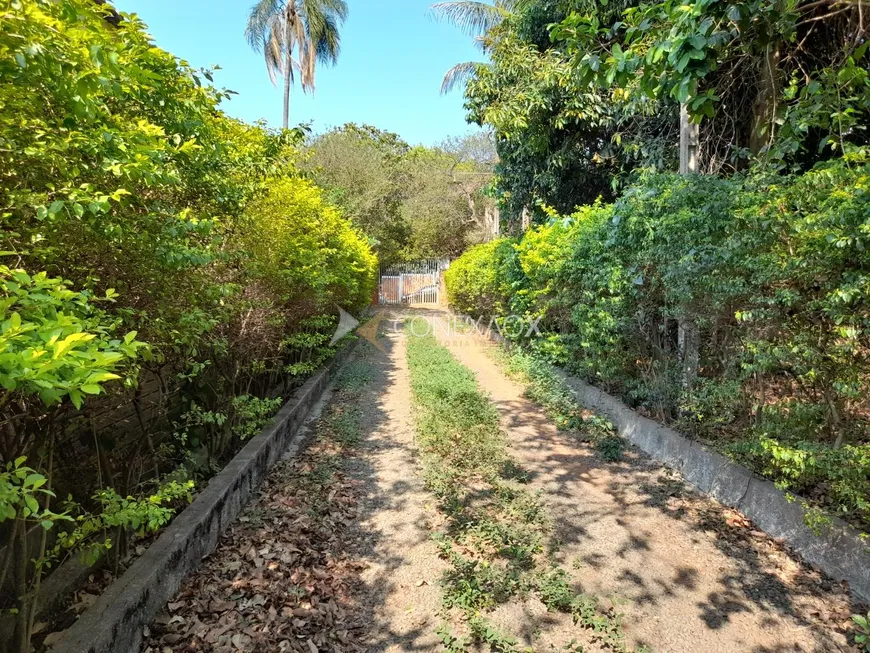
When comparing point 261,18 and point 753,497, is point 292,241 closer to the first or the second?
point 753,497

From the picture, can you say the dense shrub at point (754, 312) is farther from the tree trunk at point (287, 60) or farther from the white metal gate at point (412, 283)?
the white metal gate at point (412, 283)

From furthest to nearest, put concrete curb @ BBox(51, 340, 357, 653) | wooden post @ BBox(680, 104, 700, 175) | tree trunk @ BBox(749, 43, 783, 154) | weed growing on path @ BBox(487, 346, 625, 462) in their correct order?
wooden post @ BBox(680, 104, 700, 175)
weed growing on path @ BBox(487, 346, 625, 462)
tree trunk @ BBox(749, 43, 783, 154)
concrete curb @ BBox(51, 340, 357, 653)

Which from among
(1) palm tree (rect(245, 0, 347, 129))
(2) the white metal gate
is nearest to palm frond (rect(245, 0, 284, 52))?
(1) palm tree (rect(245, 0, 347, 129))

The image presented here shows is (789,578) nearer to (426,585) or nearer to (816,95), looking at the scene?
(426,585)

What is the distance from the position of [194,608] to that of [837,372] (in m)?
4.03

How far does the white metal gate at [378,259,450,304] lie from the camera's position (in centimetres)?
2617

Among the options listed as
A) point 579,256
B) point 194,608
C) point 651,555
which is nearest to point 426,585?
point 194,608

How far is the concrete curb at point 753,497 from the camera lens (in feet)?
9.09

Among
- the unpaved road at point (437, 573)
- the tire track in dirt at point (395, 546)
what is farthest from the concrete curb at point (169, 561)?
the tire track in dirt at point (395, 546)

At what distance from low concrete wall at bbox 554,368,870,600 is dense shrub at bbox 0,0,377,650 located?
3.80 m

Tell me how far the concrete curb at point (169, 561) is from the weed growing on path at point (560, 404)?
11.3 ft

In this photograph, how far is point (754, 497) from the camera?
3.54 metres

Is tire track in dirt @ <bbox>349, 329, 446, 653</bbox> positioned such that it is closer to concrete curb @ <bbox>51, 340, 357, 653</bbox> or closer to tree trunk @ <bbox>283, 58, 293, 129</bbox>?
concrete curb @ <bbox>51, 340, 357, 653</bbox>

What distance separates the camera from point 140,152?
199 centimetres
